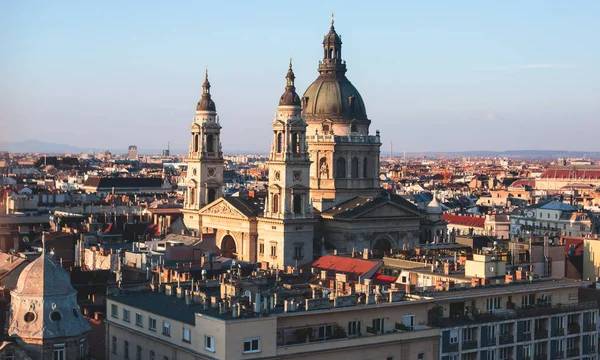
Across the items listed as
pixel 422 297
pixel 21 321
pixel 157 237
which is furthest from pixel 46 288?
pixel 157 237


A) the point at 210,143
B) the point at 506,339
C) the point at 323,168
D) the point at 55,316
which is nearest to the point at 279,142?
the point at 323,168

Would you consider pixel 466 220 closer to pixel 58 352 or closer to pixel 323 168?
pixel 323 168

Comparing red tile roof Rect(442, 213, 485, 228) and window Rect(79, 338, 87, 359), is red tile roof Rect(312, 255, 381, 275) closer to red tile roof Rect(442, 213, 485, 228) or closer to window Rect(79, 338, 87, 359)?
window Rect(79, 338, 87, 359)

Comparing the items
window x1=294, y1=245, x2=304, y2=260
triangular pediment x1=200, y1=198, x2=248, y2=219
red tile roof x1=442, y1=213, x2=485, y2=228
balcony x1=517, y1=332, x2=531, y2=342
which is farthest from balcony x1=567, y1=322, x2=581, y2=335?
red tile roof x1=442, y1=213, x2=485, y2=228

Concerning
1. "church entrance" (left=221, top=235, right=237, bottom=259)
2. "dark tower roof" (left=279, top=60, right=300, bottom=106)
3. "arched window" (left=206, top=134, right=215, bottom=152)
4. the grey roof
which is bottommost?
"church entrance" (left=221, top=235, right=237, bottom=259)

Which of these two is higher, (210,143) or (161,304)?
(210,143)

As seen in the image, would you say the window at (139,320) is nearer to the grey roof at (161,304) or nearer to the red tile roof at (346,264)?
the grey roof at (161,304)

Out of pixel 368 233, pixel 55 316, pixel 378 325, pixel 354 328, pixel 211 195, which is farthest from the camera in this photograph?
pixel 211 195
